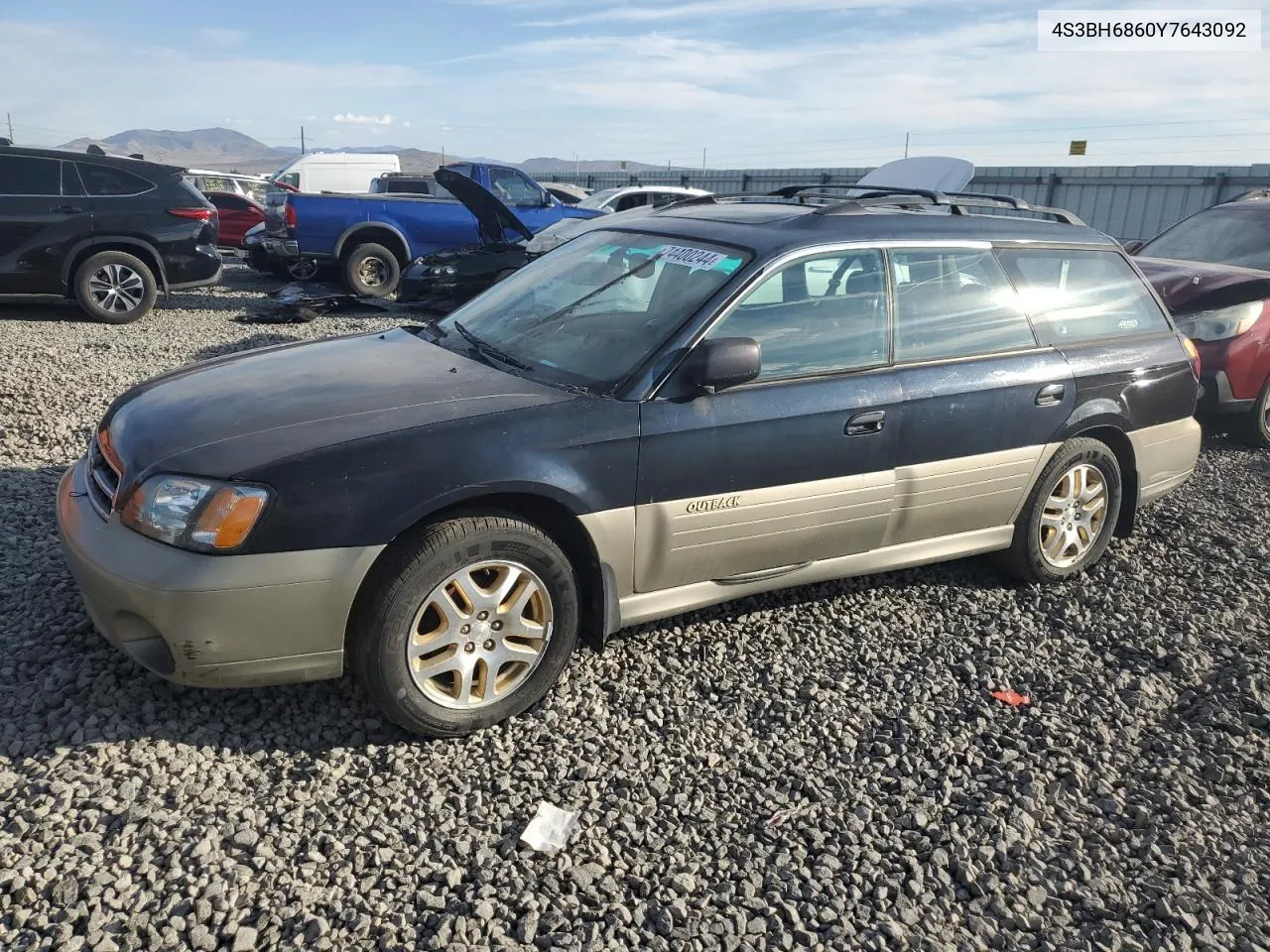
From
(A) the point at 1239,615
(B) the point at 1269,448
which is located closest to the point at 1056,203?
(B) the point at 1269,448

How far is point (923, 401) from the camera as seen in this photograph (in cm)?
385

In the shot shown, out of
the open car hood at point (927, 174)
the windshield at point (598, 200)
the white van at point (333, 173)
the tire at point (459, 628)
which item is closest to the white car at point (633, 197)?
the windshield at point (598, 200)

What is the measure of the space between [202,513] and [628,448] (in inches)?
52.3

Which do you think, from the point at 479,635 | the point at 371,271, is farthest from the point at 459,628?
the point at 371,271

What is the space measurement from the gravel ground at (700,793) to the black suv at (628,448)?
0.31 m

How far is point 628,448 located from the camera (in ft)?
10.6

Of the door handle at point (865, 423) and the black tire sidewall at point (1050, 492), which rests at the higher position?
the door handle at point (865, 423)

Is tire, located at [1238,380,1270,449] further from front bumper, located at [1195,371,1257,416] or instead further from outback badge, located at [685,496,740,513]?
outback badge, located at [685,496,740,513]

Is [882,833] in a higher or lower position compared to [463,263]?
lower

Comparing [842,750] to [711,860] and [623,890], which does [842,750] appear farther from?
[623,890]

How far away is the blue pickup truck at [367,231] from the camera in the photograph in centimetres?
1230

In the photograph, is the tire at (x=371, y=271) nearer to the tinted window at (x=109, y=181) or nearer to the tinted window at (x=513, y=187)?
the tinted window at (x=513, y=187)

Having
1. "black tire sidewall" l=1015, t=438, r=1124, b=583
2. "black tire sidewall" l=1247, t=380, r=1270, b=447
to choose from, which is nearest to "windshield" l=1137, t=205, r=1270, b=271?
"black tire sidewall" l=1247, t=380, r=1270, b=447

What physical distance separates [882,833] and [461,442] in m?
1.74
